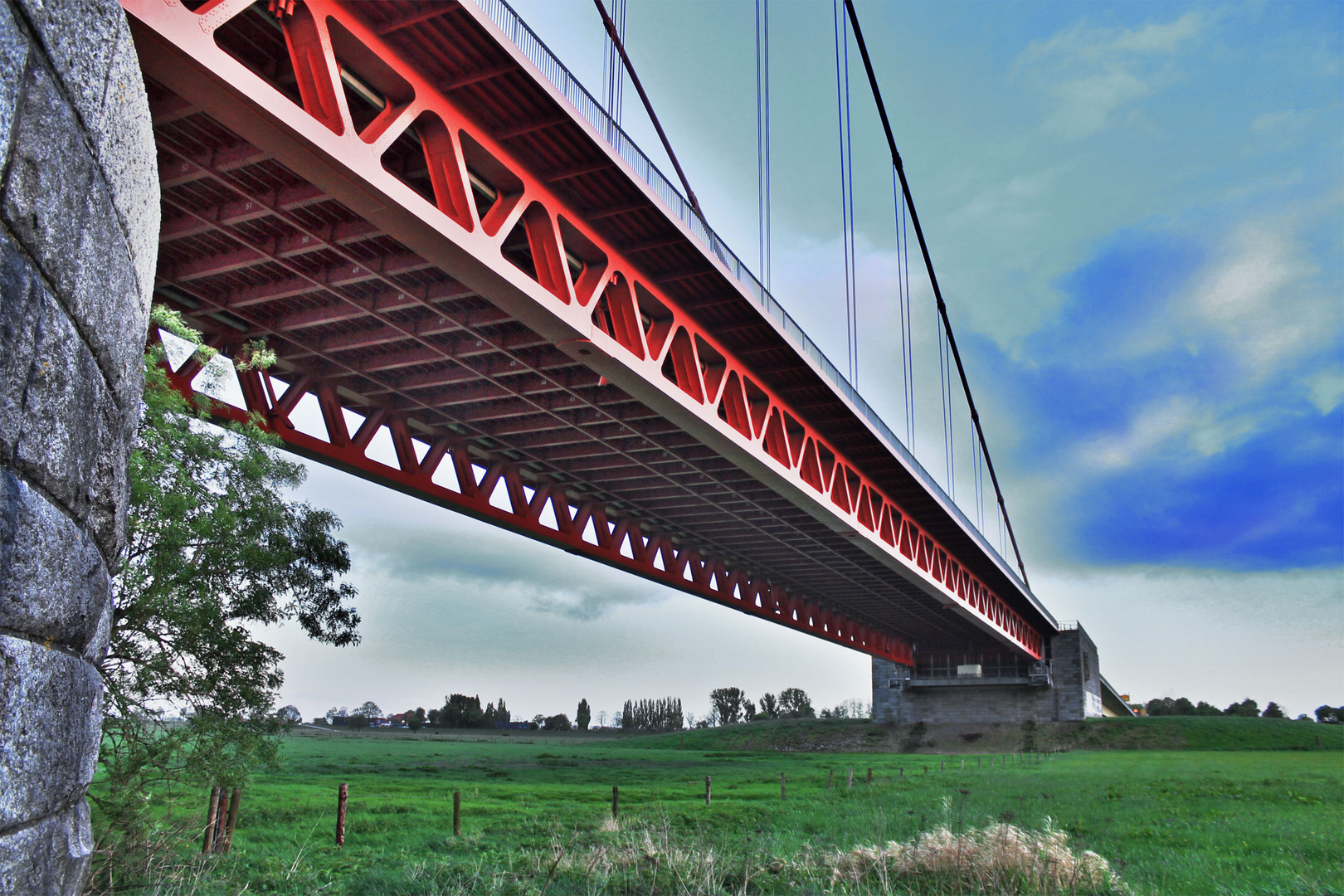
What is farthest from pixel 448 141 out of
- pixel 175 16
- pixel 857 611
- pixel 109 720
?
pixel 857 611

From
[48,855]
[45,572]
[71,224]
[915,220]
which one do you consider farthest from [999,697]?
[71,224]

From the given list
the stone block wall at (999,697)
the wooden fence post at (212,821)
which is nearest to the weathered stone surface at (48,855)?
the wooden fence post at (212,821)

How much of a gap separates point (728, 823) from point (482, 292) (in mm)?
11217

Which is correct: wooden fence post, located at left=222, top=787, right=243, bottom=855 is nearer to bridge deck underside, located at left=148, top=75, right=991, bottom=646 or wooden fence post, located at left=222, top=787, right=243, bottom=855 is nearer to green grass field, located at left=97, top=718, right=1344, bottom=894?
green grass field, located at left=97, top=718, right=1344, bottom=894

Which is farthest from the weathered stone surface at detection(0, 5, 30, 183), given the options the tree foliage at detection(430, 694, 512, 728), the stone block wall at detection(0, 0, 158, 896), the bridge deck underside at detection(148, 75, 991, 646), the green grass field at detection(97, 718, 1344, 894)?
the tree foliage at detection(430, 694, 512, 728)

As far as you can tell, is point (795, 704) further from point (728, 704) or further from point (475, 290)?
point (475, 290)

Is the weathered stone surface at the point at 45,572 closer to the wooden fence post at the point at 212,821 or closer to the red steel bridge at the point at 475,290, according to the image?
the red steel bridge at the point at 475,290

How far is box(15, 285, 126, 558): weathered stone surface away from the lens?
8.25ft

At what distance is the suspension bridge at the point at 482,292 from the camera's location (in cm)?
1118

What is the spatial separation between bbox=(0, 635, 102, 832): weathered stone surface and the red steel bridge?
25.5 ft

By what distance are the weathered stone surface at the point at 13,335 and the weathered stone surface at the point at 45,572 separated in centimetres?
13

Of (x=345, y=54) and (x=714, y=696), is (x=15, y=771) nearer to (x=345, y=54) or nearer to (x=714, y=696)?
(x=345, y=54)

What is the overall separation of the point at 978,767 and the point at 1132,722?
39.9 meters

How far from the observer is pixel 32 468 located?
8.31ft
